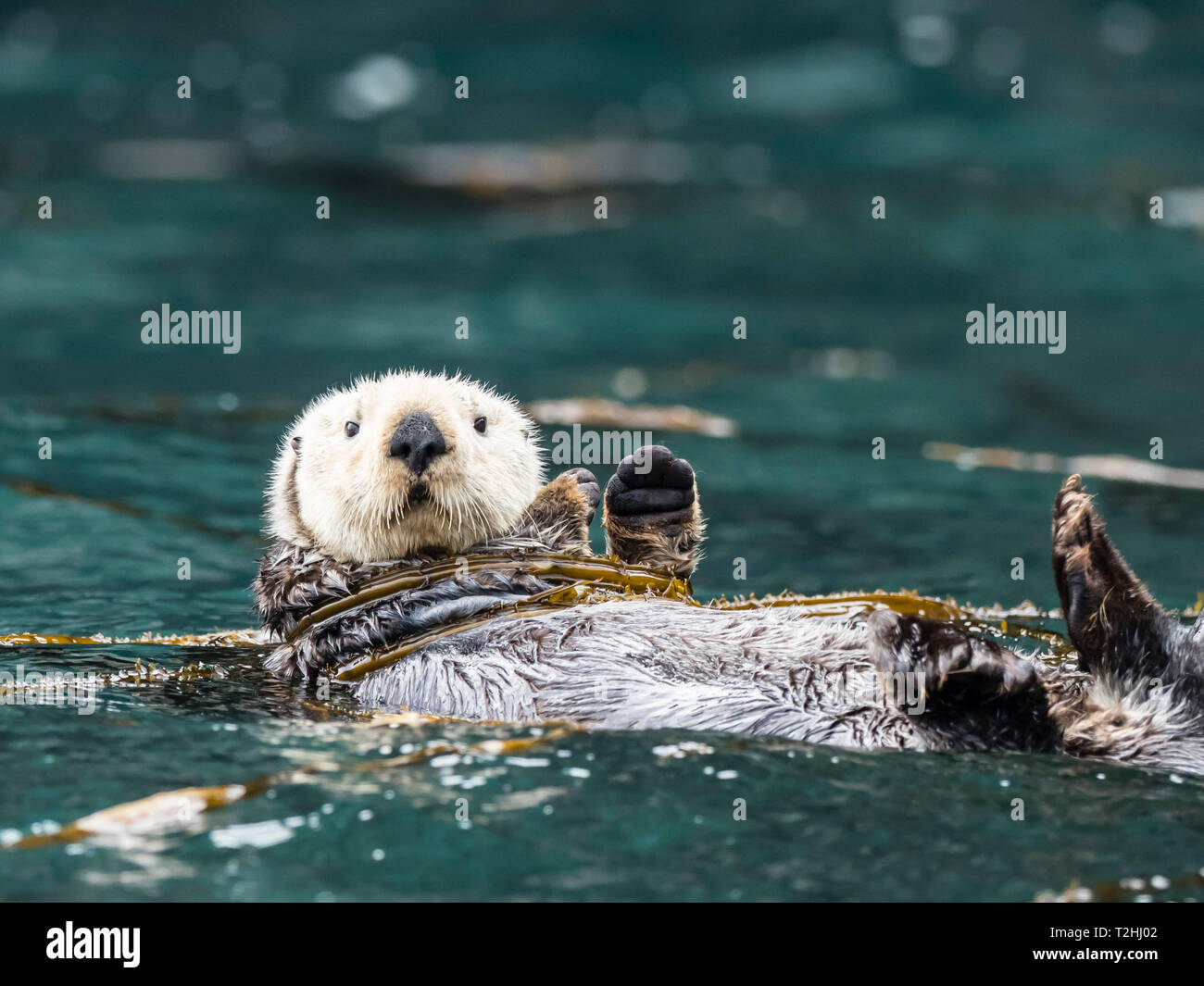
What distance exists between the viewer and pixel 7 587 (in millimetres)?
5203

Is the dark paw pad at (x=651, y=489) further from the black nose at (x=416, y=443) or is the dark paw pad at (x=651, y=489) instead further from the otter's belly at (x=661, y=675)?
the black nose at (x=416, y=443)

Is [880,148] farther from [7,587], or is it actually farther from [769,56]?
[7,587]

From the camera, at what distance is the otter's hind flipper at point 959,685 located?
9.12 feet

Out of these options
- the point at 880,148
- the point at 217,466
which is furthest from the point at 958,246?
the point at 217,466

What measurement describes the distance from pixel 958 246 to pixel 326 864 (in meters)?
9.14

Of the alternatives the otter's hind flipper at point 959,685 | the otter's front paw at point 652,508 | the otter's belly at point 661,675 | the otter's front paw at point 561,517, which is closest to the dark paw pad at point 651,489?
the otter's front paw at point 652,508

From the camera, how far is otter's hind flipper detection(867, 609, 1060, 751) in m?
2.78

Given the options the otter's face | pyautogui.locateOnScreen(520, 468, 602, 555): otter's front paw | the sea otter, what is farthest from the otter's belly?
pyautogui.locateOnScreen(520, 468, 602, 555): otter's front paw

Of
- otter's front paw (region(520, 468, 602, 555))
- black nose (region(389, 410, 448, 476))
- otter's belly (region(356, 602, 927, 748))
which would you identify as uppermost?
black nose (region(389, 410, 448, 476))

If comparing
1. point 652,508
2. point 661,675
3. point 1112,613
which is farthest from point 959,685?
point 652,508

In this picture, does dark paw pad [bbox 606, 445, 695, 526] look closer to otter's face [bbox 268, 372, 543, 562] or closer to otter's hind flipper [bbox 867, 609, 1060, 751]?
otter's face [bbox 268, 372, 543, 562]

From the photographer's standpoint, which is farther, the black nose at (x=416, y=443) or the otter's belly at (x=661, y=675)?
the black nose at (x=416, y=443)

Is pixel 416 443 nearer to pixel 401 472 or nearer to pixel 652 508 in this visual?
pixel 401 472

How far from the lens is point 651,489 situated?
408cm
